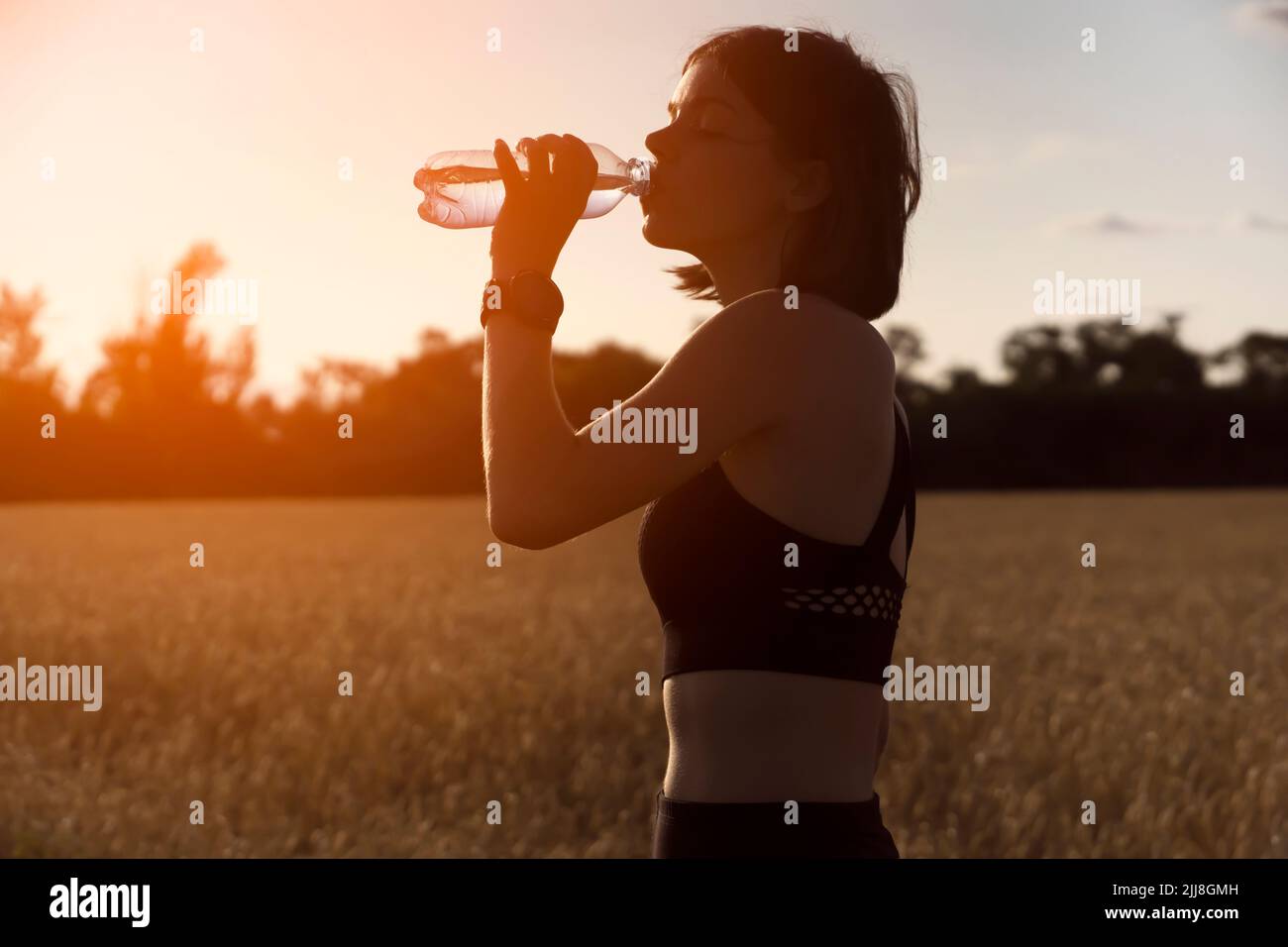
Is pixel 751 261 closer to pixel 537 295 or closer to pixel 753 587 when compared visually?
pixel 537 295

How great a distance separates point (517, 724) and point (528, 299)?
521cm

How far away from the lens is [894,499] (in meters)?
2.30

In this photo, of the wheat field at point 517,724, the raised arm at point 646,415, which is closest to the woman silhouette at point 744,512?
the raised arm at point 646,415

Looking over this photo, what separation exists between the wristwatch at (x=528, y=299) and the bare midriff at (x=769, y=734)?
0.65 meters

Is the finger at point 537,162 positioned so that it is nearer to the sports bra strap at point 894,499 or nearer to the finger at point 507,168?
the finger at point 507,168

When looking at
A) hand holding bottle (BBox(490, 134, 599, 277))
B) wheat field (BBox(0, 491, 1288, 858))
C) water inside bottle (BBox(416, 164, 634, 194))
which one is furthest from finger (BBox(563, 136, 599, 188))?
wheat field (BBox(0, 491, 1288, 858))

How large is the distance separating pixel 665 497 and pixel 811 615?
313 millimetres

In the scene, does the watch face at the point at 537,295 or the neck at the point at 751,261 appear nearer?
the watch face at the point at 537,295

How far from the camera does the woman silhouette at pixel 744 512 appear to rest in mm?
2166

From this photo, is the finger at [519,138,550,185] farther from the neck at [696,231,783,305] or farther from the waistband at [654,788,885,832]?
the waistband at [654,788,885,832]

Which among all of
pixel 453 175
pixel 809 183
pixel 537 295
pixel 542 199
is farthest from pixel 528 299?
pixel 453 175

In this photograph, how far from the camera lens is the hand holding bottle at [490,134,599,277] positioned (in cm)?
236

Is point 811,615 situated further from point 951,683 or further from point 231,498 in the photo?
point 231,498

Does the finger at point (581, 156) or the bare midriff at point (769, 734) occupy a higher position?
the finger at point (581, 156)
